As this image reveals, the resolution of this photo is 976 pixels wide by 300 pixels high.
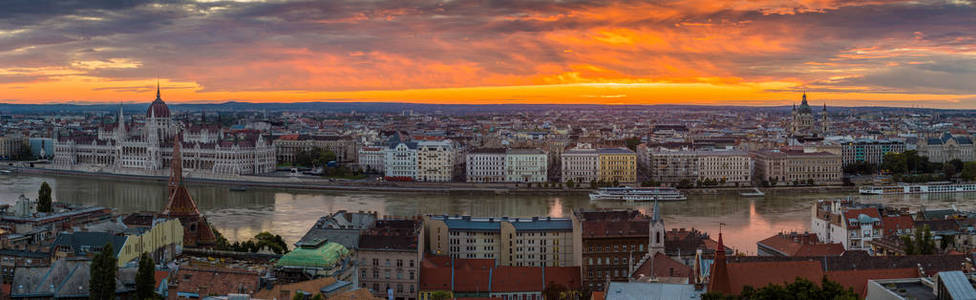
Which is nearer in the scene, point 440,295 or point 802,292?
point 802,292

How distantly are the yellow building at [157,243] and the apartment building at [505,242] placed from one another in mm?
3164

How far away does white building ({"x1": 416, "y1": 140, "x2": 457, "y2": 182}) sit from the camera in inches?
1201

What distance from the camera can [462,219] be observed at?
1325cm

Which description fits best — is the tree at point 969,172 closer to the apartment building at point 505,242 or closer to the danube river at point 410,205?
the danube river at point 410,205

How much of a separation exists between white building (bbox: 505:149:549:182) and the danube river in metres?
3.65

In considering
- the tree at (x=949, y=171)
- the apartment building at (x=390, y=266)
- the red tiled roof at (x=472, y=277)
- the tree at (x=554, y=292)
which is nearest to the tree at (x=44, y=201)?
the apartment building at (x=390, y=266)

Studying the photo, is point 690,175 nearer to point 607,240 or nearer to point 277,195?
point 277,195

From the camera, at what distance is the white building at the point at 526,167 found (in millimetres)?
29969

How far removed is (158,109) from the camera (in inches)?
1626

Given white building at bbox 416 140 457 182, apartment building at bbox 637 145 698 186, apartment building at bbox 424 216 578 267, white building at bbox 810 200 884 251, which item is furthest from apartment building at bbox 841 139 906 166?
apartment building at bbox 424 216 578 267

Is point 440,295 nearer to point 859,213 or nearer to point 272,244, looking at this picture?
point 272,244

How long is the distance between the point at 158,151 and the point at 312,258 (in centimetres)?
2896

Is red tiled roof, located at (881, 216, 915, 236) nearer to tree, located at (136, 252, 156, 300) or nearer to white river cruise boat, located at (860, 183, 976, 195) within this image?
tree, located at (136, 252, 156, 300)

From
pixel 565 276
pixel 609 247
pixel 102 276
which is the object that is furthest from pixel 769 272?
pixel 102 276
